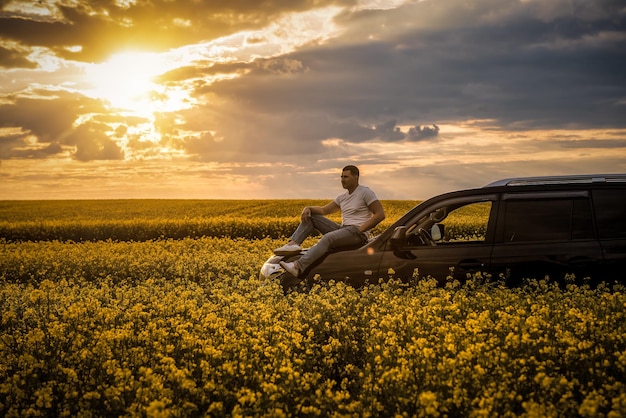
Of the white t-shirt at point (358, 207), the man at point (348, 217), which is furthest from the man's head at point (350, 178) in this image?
the white t-shirt at point (358, 207)

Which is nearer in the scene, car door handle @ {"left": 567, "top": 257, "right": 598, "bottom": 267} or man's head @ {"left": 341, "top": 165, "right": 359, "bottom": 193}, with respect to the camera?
car door handle @ {"left": 567, "top": 257, "right": 598, "bottom": 267}

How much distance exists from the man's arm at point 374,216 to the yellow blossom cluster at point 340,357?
4.26ft

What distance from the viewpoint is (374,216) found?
32.9ft

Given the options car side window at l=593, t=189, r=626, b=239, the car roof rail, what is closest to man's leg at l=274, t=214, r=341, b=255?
the car roof rail

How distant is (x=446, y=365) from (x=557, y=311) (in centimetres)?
205

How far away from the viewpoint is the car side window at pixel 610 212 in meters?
8.07

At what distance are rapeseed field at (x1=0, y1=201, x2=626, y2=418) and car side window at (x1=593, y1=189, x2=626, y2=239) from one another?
633 millimetres

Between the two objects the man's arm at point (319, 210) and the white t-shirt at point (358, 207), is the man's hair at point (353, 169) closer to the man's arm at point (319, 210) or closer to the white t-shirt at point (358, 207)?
the white t-shirt at point (358, 207)

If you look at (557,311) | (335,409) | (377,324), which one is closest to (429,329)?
(377,324)

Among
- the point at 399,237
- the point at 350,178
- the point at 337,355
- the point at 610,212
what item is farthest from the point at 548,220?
the point at 337,355

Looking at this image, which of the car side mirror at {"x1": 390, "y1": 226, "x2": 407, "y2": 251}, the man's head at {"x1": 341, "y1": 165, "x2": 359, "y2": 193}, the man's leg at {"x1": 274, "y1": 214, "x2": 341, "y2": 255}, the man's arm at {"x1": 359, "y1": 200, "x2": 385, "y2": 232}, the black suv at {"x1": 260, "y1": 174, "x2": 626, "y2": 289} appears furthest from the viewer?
the man's head at {"x1": 341, "y1": 165, "x2": 359, "y2": 193}

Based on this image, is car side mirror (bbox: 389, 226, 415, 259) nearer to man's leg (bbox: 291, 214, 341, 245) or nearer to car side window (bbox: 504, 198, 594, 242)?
car side window (bbox: 504, 198, 594, 242)

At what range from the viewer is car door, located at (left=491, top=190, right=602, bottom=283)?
8102mm

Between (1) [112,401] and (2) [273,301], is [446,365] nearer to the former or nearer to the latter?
(1) [112,401]
